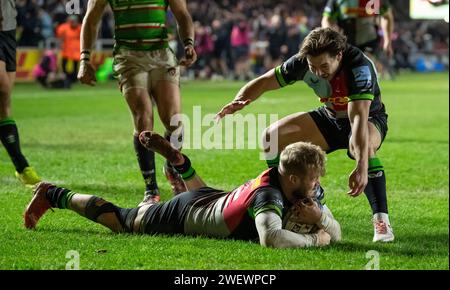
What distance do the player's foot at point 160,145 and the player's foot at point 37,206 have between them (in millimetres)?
753

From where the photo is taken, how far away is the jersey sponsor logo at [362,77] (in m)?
6.82

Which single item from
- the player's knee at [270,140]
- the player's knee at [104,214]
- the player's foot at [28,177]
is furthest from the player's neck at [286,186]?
the player's foot at [28,177]

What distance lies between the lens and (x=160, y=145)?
7023mm

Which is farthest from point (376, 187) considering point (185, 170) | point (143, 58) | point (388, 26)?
point (388, 26)

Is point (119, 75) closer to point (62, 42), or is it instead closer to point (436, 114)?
point (436, 114)

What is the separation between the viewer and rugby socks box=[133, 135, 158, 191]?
8391 mm

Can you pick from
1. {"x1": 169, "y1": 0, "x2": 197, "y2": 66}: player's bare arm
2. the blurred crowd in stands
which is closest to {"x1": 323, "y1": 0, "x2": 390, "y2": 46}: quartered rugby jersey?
{"x1": 169, "y1": 0, "x2": 197, "y2": 66}: player's bare arm

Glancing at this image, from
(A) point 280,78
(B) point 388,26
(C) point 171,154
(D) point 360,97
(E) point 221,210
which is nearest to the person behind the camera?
(E) point 221,210

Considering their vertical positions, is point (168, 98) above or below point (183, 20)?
below

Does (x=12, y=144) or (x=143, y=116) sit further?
(x=12, y=144)

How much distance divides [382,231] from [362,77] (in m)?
1.07

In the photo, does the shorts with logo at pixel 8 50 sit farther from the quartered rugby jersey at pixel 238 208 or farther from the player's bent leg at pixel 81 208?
the quartered rugby jersey at pixel 238 208

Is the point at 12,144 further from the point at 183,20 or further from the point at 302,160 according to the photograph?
the point at 302,160
